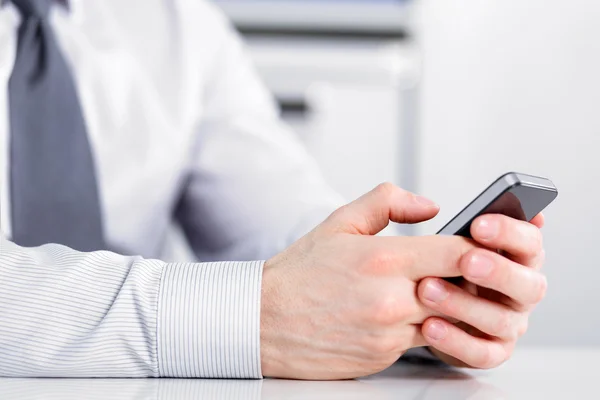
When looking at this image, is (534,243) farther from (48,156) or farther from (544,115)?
(544,115)

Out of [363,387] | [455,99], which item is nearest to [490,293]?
[363,387]

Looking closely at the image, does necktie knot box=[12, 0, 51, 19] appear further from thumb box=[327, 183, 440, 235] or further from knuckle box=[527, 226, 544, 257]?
knuckle box=[527, 226, 544, 257]

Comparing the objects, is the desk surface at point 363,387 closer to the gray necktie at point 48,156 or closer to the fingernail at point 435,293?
the fingernail at point 435,293

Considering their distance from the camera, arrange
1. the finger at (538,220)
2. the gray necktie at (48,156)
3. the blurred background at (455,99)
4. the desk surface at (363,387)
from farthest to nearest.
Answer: the blurred background at (455,99) < the gray necktie at (48,156) < the finger at (538,220) < the desk surface at (363,387)

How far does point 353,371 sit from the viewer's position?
0.57m

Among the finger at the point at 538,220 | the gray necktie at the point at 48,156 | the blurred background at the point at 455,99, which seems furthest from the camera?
the blurred background at the point at 455,99

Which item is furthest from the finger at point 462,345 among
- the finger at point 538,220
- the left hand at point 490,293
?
the finger at point 538,220

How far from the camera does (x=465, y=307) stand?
1.82 feet

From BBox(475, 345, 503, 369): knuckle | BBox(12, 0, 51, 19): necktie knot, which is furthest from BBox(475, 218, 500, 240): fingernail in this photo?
BBox(12, 0, 51, 19): necktie knot

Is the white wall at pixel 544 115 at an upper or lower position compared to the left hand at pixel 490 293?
lower

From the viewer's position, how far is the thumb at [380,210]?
22.9 inches

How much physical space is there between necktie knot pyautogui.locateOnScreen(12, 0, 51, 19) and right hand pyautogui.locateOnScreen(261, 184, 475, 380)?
551 mm

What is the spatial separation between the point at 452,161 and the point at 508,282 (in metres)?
1.21

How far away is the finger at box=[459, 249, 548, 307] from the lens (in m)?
0.53
